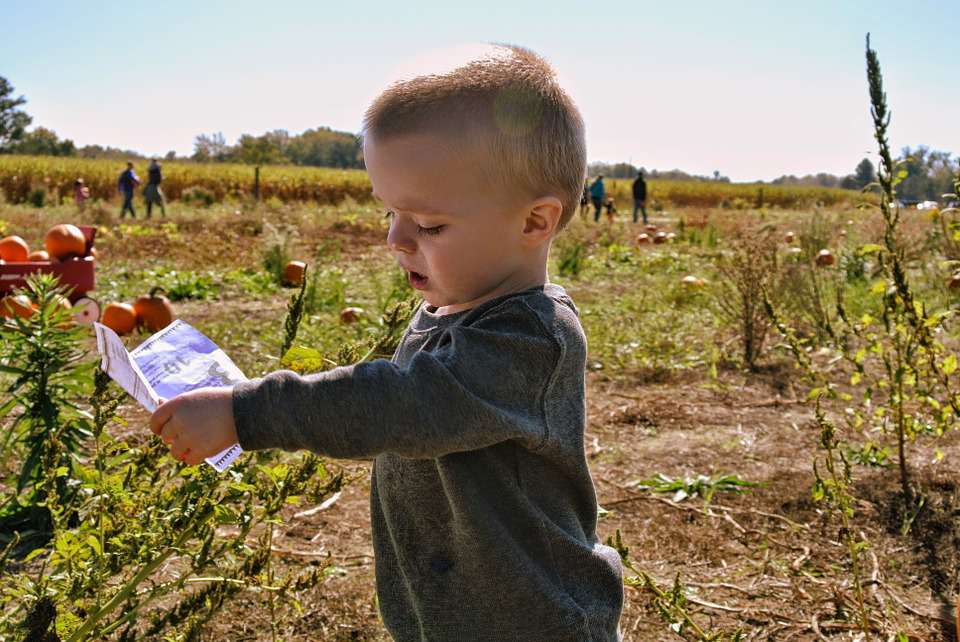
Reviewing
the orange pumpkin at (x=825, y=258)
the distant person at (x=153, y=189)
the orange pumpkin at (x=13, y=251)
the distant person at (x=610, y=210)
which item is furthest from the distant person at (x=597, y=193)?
the orange pumpkin at (x=13, y=251)

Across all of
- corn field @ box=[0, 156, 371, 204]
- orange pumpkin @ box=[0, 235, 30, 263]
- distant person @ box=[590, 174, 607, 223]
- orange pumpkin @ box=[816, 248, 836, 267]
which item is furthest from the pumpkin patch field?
corn field @ box=[0, 156, 371, 204]

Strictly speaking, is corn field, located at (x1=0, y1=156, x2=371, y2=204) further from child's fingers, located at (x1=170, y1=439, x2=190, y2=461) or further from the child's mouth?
child's fingers, located at (x1=170, y1=439, x2=190, y2=461)

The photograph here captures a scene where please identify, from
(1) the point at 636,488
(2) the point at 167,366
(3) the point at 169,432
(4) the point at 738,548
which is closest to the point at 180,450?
(3) the point at 169,432

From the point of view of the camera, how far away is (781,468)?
3.79 meters

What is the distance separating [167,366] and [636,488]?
2.70m

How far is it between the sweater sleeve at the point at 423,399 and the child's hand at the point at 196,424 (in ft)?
0.07

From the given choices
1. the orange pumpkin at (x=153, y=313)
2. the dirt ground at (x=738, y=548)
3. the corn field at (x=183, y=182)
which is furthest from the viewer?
the corn field at (x=183, y=182)

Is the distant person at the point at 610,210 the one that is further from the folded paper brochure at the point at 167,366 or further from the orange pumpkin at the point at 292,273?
the folded paper brochure at the point at 167,366

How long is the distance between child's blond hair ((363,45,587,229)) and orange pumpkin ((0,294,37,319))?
174cm

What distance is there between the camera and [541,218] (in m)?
1.36

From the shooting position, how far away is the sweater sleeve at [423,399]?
43.9 inches

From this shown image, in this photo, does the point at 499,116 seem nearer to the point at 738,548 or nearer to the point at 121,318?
the point at 738,548

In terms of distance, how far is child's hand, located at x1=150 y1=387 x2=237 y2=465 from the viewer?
43.3 inches

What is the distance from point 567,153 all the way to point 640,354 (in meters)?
4.77
